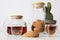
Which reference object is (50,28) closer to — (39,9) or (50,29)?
(50,29)

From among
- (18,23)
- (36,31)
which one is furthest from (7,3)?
(36,31)

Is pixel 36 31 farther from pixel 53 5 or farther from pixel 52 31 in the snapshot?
A: pixel 53 5

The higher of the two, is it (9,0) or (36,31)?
(9,0)

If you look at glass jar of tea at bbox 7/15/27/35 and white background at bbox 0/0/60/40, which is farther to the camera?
white background at bbox 0/0/60/40

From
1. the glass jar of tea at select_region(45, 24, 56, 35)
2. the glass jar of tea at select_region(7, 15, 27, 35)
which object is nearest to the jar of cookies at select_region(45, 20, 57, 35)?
the glass jar of tea at select_region(45, 24, 56, 35)

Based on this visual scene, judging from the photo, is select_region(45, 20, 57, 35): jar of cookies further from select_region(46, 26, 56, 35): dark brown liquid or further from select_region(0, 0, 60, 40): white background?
select_region(0, 0, 60, 40): white background

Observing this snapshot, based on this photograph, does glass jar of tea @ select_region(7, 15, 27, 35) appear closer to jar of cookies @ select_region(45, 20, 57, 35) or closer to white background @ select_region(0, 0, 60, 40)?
jar of cookies @ select_region(45, 20, 57, 35)

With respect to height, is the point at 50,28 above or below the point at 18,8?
below

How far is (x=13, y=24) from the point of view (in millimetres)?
1077

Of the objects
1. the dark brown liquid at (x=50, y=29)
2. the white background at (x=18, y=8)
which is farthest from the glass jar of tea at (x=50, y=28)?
the white background at (x=18, y=8)

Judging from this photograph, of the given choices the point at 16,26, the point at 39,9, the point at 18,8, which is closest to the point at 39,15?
the point at 39,9

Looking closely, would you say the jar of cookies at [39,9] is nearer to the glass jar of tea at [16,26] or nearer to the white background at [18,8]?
the glass jar of tea at [16,26]

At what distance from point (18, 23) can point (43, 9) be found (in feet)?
0.55

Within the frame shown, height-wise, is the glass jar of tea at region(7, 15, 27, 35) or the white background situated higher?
the white background
